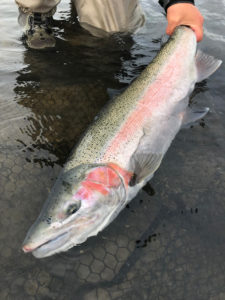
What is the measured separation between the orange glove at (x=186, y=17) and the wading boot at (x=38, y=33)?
5.82ft

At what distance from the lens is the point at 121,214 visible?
86.3 inches

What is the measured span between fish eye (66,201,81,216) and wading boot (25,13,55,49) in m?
2.99

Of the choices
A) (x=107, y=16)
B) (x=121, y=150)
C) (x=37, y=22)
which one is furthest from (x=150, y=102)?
(x=37, y=22)

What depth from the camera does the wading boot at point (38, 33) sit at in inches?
167

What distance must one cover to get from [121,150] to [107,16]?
2.89 metres

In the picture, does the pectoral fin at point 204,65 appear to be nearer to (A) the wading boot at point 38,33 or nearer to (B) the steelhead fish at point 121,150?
(B) the steelhead fish at point 121,150

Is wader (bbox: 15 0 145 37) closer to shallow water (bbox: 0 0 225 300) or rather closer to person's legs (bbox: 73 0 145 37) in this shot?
person's legs (bbox: 73 0 145 37)

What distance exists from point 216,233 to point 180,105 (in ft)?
4.38

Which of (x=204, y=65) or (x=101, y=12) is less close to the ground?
→ (x=101, y=12)

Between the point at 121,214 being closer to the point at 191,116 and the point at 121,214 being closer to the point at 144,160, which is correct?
the point at 144,160

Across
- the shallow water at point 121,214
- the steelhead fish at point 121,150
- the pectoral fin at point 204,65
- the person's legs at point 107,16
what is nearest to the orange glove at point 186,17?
the steelhead fish at point 121,150

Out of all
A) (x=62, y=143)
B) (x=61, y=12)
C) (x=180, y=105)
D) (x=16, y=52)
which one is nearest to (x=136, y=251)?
(x=62, y=143)

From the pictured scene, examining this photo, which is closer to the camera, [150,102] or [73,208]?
[73,208]

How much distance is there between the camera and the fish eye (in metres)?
1.98
